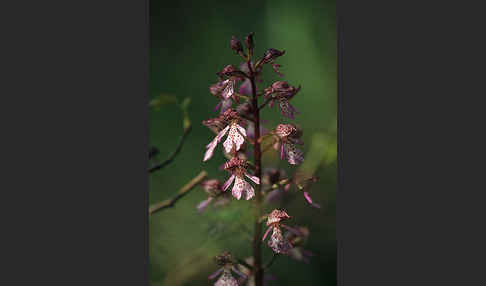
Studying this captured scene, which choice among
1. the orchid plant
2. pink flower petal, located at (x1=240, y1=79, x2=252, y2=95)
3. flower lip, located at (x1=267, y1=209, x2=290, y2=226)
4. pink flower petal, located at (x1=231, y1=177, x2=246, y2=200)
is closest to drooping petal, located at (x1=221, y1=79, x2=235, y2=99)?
the orchid plant

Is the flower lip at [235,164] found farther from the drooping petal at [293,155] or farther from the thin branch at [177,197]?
the thin branch at [177,197]

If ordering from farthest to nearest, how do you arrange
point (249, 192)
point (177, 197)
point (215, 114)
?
point (215, 114), point (177, 197), point (249, 192)

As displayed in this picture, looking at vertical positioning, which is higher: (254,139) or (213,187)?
(254,139)

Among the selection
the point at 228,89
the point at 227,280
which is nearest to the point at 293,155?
the point at 228,89

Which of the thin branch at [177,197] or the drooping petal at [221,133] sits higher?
the drooping petal at [221,133]

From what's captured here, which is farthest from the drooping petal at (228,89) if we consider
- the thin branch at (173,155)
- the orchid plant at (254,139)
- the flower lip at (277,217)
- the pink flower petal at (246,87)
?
the thin branch at (173,155)

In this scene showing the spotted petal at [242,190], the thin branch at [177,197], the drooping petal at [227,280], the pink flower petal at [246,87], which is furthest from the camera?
the thin branch at [177,197]

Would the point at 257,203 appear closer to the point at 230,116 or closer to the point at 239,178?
the point at 239,178

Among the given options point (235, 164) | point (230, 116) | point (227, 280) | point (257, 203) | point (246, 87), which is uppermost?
point (246, 87)

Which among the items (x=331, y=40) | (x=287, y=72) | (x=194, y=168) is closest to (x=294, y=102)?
(x=287, y=72)
